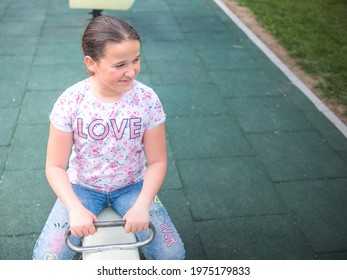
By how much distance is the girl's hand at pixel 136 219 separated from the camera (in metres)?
1.67

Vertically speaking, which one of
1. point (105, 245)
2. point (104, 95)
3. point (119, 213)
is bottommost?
point (119, 213)

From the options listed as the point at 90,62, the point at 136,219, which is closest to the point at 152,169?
the point at 136,219

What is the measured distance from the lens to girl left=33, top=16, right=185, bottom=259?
5.63ft

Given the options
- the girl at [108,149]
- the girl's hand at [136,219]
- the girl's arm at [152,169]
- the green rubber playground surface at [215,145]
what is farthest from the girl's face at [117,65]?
the green rubber playground surface at [215,145]

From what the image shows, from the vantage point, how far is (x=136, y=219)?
170 centimetres

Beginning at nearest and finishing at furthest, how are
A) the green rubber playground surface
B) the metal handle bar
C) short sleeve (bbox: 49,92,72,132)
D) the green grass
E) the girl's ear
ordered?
the metal handle bar → the girl's ear → short sleeve (bbox: 49,92,72,132) → the green rubber playground surface → the green grass

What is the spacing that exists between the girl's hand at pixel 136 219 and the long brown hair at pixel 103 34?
70 cm

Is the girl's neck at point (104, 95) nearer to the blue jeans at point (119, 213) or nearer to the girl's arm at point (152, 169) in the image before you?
the girl's arm at point (152, 169)

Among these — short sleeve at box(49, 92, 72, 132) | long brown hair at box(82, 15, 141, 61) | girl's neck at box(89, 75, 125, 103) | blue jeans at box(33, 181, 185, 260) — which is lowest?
blue jeans at box(33, 181, 185, 260)

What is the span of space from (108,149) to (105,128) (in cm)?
11

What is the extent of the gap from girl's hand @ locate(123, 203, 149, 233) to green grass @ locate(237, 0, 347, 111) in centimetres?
364

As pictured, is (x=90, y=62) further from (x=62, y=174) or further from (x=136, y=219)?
(x=136, y=219)

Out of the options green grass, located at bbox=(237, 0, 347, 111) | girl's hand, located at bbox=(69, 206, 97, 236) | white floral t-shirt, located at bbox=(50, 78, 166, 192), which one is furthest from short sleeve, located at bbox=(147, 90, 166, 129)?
green grass, located at bbox=(237, 0, 347, 111)

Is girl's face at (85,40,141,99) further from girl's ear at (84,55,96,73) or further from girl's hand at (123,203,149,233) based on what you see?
girl's hand at (123,203,149,233)
